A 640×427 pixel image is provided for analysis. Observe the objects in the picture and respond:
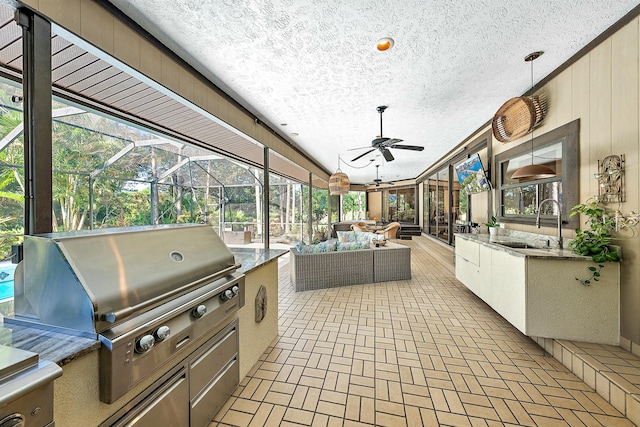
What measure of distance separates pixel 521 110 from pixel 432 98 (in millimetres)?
1042

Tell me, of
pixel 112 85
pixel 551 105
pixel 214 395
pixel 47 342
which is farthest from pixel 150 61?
pixel 551 105

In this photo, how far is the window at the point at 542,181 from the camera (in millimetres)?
2607

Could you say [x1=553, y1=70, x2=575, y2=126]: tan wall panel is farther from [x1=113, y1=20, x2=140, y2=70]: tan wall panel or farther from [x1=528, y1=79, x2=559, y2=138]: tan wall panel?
[x1=113, y1=20, x2=140, y2=70]: tan wall panel

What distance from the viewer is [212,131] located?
328cm

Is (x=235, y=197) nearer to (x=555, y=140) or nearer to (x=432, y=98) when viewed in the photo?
(x=432, y=98)

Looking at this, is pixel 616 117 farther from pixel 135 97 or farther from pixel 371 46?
pixel 135 97

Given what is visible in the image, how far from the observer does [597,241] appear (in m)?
2.17

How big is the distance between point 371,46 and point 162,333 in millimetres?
2576

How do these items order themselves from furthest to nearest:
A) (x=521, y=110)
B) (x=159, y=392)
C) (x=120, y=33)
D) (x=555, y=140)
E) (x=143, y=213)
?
(x=143, y=213)
(x=521, y=110)
(x=555, y=140)
(x=120, y=33)
(x=159, y=392)

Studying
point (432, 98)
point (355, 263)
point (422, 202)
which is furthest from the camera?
point (422, 202)

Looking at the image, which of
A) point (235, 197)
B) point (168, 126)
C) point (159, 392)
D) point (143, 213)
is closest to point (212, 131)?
point (168, 126)

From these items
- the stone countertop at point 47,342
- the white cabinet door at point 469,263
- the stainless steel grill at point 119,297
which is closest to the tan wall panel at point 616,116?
the white cabinet door at point 469,263

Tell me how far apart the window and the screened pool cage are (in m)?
3.69

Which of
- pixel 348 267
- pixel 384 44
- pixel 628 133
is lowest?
pixel 348 267
